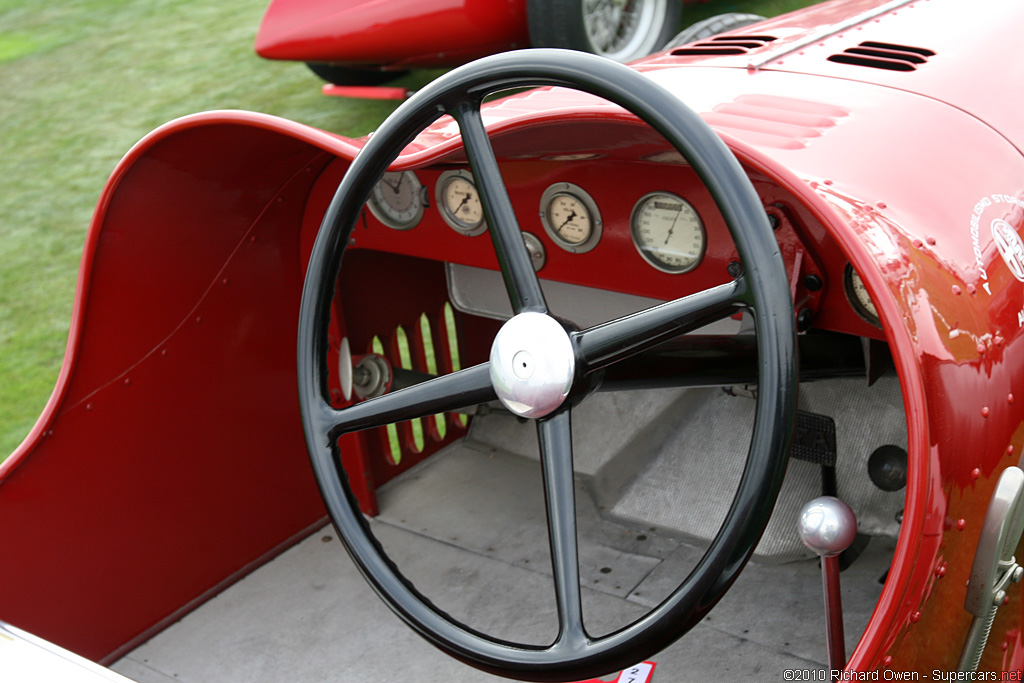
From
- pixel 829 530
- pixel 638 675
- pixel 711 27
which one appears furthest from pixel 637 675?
pixel 711 27

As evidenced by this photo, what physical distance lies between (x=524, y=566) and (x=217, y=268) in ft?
3.04

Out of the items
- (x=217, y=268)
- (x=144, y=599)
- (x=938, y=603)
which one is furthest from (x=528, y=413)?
(x=144, y=599)

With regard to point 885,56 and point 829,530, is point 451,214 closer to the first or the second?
point 885,56

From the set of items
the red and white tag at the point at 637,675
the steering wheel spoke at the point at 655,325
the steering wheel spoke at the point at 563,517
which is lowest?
the red and white tag at the point at 637,675

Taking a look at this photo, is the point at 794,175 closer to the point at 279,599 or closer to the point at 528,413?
the point at 528,413

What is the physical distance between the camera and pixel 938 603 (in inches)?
41.5

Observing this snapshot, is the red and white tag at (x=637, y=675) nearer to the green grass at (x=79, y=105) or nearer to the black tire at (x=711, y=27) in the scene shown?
the black tire at (x=711, y=27)

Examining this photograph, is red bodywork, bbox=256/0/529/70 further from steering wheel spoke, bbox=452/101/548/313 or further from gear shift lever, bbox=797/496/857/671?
gear shift lever, bbox=797/496/857/671

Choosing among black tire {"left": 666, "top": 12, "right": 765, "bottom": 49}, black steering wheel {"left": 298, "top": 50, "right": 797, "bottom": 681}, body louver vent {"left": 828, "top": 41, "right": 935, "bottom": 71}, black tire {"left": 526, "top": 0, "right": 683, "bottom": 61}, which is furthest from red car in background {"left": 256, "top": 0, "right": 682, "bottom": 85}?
black steering wheel {"left": 298, "top": 50, "right": 797, "bottom": 681}

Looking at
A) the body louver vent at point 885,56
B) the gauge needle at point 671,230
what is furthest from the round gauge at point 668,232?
the body louver vent at point 885,56

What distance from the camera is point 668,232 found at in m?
1.58

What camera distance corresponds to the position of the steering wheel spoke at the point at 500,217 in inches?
41.9

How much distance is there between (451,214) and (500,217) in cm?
77

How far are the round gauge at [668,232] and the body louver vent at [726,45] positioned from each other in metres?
0.41
